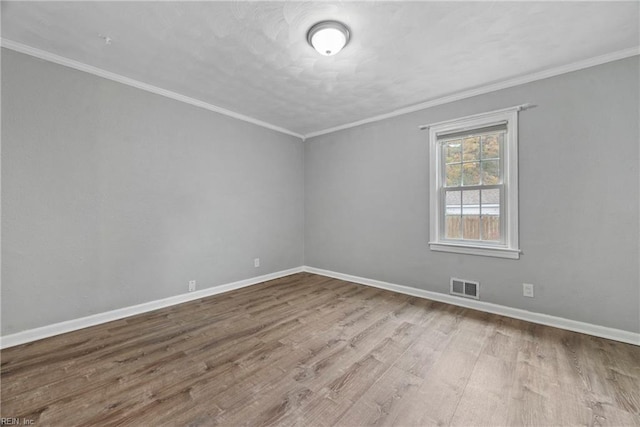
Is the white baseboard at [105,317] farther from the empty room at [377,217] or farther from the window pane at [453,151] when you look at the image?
the window pane at [453,151]

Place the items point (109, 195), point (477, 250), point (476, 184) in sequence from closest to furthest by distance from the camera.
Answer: point (109, 195)
point (477, 250)
point (476, 184)

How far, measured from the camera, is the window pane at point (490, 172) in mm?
3045

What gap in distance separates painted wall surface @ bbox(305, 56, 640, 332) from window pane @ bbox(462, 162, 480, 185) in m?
0.44

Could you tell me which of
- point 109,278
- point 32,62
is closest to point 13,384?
point 109,278

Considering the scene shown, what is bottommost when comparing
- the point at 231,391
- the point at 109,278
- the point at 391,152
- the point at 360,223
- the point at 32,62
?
the point at 231,391

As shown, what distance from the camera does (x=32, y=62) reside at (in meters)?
2.32

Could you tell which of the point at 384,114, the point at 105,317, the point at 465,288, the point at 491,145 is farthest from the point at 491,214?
the point at 105,317

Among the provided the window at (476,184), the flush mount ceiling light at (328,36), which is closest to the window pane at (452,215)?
the window at (476,184)

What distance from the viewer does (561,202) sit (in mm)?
2607

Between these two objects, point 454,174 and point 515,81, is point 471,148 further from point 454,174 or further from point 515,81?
point 515,81

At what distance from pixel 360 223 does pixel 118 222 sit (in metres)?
3.22

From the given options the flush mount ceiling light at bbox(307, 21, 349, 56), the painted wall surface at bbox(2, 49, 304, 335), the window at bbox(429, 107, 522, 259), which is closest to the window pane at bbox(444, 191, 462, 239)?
the window at bbox(429, 107, 522, 259)

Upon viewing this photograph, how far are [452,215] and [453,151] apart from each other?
2.81ft

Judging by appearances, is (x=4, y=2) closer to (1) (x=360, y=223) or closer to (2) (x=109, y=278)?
(2) (x=109, y=278)
